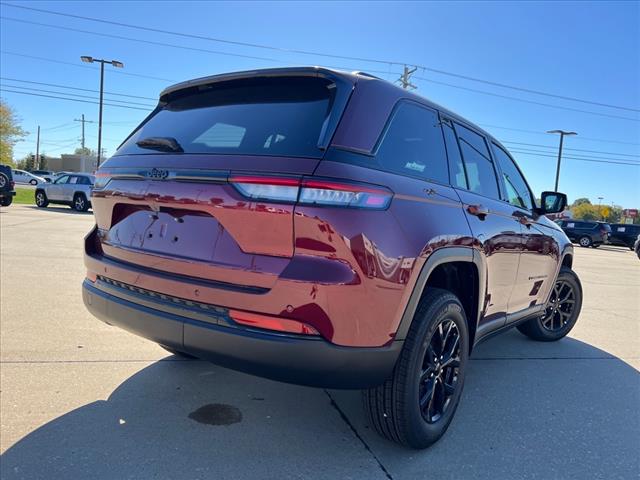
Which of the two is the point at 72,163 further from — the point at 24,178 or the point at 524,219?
the point at 524,219

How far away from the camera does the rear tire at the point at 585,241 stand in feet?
93.1

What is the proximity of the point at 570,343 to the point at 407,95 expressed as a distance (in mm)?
3840

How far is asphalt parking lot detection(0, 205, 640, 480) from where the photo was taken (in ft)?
7.97

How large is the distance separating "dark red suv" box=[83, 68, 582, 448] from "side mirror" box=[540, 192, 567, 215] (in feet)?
5.87

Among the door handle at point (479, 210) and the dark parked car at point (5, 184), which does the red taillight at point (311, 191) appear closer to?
the door handle at point (479, 210)

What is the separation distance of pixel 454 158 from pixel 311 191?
144cm

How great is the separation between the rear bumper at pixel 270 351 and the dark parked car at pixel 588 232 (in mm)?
29446

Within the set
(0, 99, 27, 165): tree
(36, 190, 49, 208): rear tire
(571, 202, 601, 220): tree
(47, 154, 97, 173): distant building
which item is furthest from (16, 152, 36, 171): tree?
(571, 202, 601, 220): tree

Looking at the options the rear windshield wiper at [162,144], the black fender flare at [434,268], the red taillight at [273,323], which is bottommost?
the red taillight at [273,323]

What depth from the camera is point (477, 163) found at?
3492mm

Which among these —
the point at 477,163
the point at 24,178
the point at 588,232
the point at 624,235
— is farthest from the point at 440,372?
the point at 24,178

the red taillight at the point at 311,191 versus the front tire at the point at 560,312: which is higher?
the red taillight at the point at 311,191

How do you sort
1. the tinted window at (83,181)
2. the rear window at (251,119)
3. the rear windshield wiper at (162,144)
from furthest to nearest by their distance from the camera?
1. the tinted window at (83,181)
2. the rear windshield wiper at (162,144)
3. the rear window at (251,119)

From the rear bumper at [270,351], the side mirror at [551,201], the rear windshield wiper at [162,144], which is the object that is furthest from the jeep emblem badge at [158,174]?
the side mirror at [551,201]
